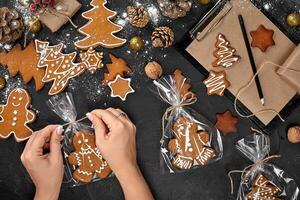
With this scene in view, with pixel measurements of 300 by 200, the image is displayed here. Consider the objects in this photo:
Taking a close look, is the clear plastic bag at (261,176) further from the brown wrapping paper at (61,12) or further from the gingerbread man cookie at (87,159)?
the brown wrapping paper at (61,12)

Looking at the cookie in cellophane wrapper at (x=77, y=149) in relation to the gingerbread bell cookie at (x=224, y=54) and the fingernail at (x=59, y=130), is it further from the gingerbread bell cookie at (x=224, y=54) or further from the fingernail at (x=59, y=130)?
the gingerbread bell cookie at (x=224, y=54)

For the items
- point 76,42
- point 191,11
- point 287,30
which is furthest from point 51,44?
point 287,30

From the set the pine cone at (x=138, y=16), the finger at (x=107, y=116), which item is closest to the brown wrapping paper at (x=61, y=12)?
the pine cone at (x=138, y=16)

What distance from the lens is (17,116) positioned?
1.12 metres

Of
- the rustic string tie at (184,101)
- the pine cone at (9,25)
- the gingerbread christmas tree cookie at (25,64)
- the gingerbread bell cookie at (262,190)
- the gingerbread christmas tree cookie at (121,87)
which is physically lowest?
the gingerbread bell cookie at (262,190)

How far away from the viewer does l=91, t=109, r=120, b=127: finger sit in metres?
1.04

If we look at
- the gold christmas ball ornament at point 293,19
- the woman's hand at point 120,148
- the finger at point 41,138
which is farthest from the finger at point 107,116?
the gold christmas ball ornament at point 293,19

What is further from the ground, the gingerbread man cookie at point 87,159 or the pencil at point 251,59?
the gingerbread man cookie at point 87,159

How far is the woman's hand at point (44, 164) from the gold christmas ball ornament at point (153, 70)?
0.24 metres

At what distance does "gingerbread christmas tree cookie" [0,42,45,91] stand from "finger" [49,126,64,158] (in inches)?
4.8

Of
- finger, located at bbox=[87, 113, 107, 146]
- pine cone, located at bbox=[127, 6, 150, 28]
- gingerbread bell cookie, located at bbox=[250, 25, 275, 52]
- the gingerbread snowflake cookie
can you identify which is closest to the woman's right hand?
finger, located at bbox=[87, 113, 107, 146]

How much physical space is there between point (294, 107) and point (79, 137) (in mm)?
492

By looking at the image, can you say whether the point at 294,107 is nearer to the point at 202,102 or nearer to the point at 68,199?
the point at 202,102

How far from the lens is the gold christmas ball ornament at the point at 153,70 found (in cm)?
107
